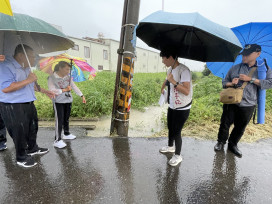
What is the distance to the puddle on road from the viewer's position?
15.3 feet

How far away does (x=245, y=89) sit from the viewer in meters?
2.86

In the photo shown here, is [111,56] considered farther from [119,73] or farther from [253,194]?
[253,194]

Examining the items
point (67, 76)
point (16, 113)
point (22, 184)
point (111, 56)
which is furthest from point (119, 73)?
point (111, 56)

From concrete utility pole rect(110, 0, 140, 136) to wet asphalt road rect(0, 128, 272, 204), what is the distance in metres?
0.56

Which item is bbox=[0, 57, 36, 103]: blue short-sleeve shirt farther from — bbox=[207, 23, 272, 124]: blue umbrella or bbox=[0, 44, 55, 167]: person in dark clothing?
bbox=[207, 23, 272, 124]: blue umbrella

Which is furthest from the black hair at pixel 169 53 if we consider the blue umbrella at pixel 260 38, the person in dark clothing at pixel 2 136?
the person in dark clothing at pixel 2 136

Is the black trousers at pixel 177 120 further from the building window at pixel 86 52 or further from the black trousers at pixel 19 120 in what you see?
the building window at pixel 86 52

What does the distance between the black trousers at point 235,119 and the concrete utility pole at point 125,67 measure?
2021 millimetres

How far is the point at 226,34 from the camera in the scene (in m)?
1.98

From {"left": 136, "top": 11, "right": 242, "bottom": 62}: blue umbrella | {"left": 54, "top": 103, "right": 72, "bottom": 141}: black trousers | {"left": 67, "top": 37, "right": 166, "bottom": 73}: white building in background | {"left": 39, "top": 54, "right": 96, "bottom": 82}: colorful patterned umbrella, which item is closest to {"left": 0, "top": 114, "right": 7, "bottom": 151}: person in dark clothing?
{"left": 54, "top": 103, "right": 72, "bottom": 141}: black trousers

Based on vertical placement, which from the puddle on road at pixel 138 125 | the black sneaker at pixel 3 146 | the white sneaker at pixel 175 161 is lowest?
the puddle on road at pixel 138 125

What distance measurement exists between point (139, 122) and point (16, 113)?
398 cm

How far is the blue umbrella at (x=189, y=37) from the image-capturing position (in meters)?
1.89

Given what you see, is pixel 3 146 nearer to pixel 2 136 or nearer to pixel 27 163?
pixel 2 136
